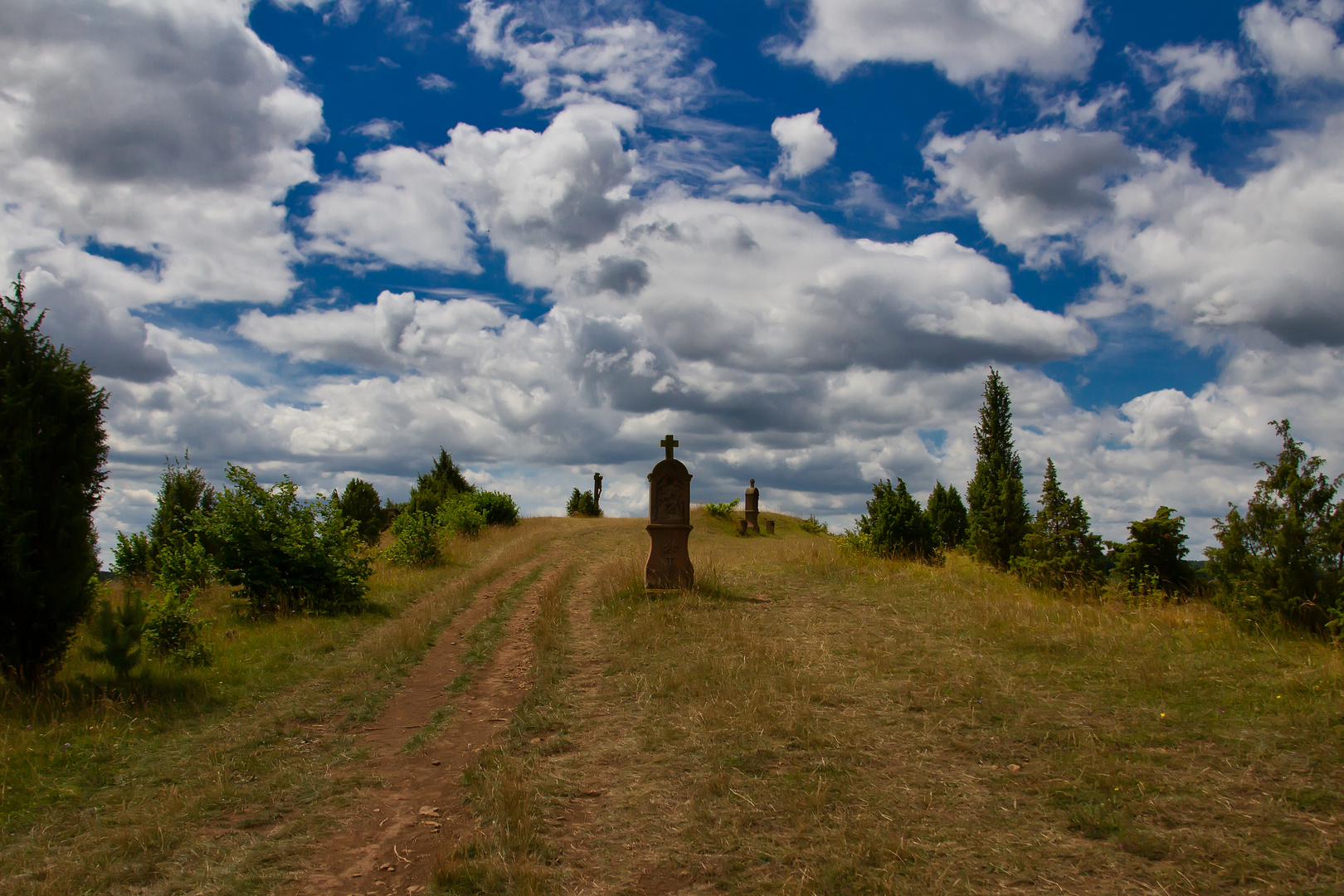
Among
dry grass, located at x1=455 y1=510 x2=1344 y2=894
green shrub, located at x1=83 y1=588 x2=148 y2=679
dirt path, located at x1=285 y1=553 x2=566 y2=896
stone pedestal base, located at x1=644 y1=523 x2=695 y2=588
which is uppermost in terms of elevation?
stone pedestal base, located at x1=644 y1=523 x2=695 y2=588

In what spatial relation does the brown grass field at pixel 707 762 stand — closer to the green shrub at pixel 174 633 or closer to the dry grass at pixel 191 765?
the dry grass at pixel 191 765

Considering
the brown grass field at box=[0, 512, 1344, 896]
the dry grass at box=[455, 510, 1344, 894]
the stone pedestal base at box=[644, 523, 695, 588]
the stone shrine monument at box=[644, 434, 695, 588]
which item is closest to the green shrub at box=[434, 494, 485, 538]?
the stone shrine monument at box=[644, 434, 695, 588]

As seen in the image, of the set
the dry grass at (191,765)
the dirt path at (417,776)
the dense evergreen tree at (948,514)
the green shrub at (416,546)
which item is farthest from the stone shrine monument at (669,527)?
the dense evergreen tree at (948,514)

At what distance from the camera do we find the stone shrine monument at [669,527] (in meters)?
14.0

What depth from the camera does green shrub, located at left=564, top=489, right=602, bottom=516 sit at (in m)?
38.6

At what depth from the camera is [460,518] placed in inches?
1062

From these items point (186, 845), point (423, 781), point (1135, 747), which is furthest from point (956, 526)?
point (186, 845)

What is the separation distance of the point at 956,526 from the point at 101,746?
22756mm

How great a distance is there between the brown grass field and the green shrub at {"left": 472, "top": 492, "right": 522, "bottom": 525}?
20502 mm

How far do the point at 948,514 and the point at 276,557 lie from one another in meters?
19.5

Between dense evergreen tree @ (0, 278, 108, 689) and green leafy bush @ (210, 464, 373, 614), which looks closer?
dense evergreen tree @ (0, 278, 108, 689)

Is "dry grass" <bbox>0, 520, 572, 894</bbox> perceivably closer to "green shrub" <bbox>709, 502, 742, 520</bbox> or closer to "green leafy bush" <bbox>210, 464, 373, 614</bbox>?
"green leafy bush" <bbox>210, 464, 373, 614</bbox>

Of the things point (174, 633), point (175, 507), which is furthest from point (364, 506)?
point (174, 633)

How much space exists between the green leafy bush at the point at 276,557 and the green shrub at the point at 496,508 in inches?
668
